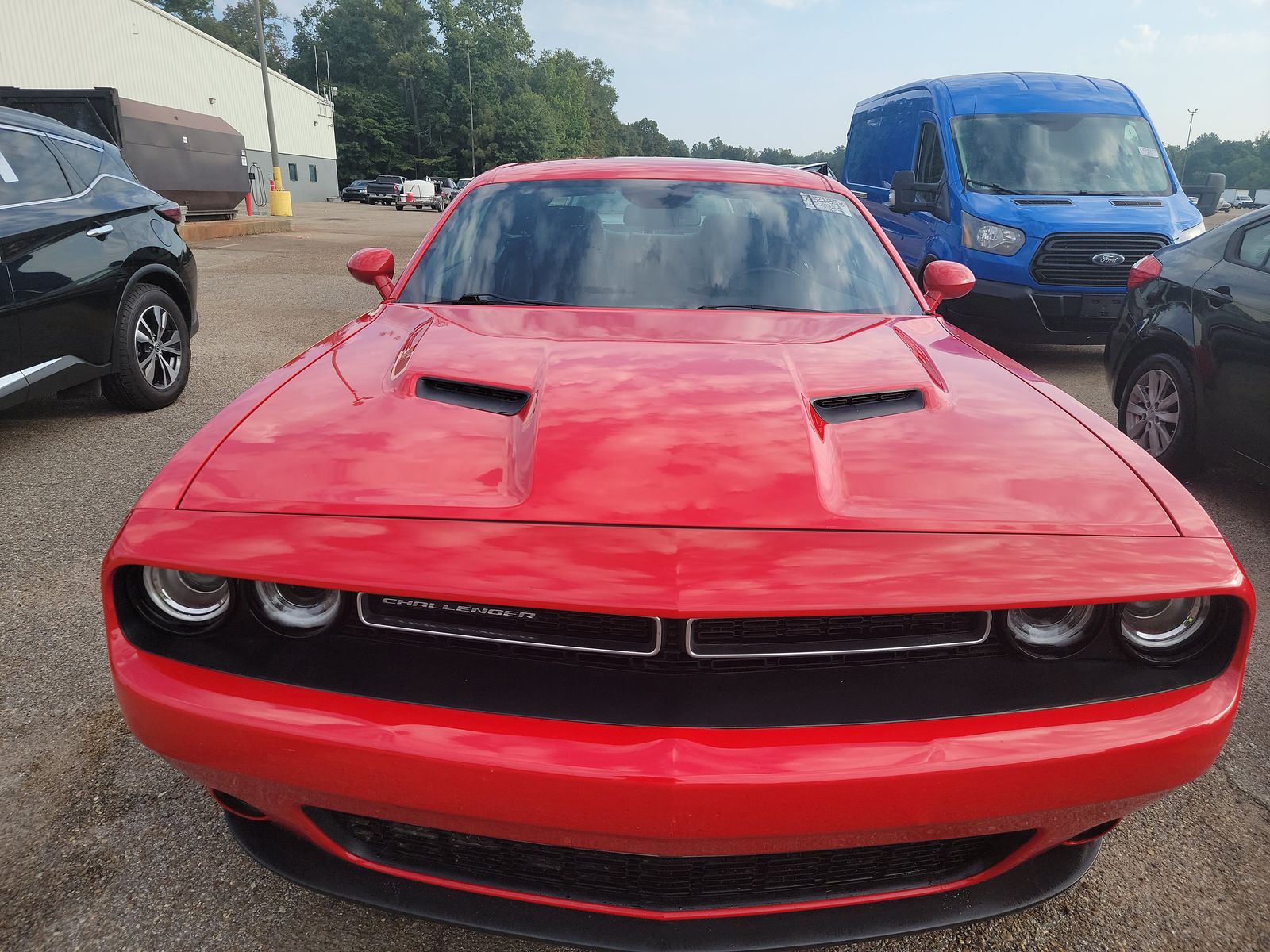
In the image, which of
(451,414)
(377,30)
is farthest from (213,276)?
(377,30)

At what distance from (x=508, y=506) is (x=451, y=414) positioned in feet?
1.34

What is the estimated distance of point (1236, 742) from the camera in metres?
2.45

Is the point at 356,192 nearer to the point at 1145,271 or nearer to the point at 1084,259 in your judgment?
the point at 1084,259

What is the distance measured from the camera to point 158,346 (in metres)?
5.43

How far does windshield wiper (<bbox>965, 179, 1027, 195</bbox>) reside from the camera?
7.38 meters

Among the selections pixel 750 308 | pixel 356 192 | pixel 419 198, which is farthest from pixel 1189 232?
pixel 356 192

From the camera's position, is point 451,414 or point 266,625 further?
point 451,414

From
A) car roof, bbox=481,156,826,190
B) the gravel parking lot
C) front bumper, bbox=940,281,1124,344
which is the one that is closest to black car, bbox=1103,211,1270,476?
the gravel parking lot

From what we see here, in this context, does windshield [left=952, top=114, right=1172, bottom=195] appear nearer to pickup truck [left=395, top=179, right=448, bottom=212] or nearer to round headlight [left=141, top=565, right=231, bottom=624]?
round headlight [left=141, top=565, right=231, bottom=624]

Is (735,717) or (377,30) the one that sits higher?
(377,30)

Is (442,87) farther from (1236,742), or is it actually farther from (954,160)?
(1236,742)

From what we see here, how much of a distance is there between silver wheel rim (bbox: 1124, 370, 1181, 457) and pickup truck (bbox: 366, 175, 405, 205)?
48.6 meters

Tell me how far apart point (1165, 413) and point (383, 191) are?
51.9m

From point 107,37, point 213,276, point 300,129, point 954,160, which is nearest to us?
point 954,160
